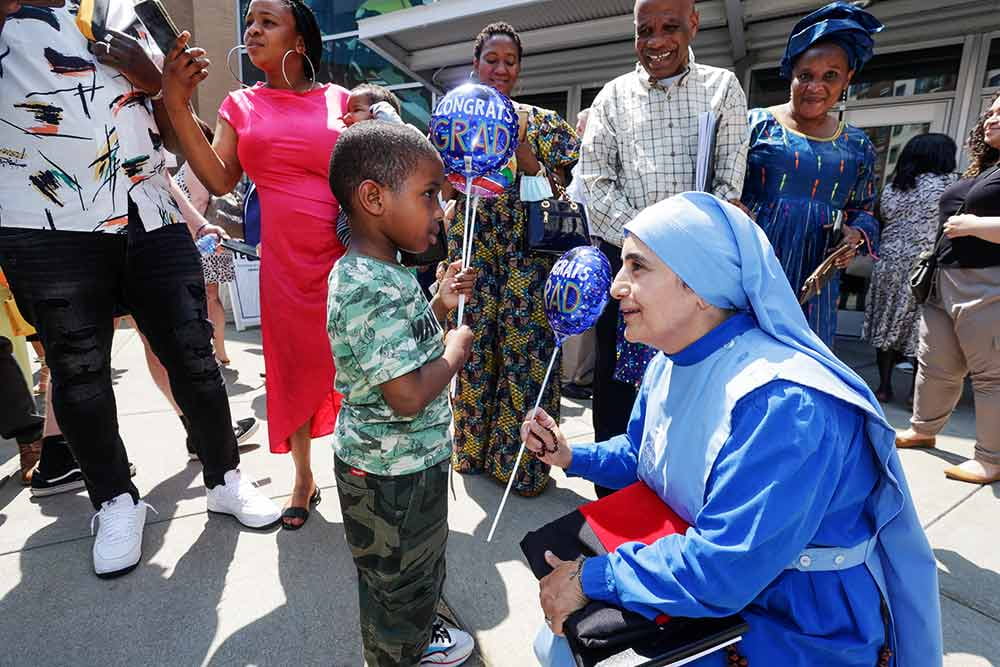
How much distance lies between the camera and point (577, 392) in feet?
14.9

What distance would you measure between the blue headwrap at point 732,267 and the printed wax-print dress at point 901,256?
13.5 ft

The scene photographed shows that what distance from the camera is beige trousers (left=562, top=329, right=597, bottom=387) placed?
461 centimetres

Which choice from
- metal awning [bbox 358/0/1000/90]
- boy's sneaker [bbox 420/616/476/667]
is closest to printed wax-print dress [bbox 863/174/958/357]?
metal awning [bbox 358/0/1000/90]

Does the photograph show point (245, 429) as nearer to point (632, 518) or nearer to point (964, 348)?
point (632, 518)

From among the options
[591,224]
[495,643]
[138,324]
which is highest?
[591,224]

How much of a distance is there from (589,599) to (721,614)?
238 millimetres

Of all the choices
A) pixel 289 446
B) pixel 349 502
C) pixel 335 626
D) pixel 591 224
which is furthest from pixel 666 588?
pixel 289 446

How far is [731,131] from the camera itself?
214cm

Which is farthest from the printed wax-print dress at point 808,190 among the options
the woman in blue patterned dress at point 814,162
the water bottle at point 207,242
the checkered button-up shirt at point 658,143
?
the water bottle at point 207,242

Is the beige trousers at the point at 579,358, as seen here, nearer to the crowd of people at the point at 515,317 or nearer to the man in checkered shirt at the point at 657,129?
the crowd of people at the point at 515,317

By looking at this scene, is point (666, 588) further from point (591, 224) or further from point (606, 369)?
point (591, 224)

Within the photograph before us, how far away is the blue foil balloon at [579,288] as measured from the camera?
73.4 inches

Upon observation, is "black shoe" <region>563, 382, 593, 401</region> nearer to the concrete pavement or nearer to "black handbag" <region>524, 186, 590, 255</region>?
the concrete pavement

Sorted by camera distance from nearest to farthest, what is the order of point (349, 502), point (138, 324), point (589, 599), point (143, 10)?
1. point (589, 599)
2. point (349, 502)
3. point (143, 10)
4. point (138, 324)
